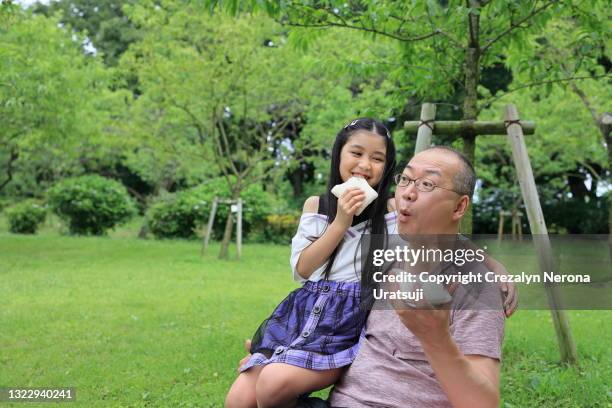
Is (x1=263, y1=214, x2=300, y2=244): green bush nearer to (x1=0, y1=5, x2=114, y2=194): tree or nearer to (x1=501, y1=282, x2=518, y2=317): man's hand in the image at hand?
(x1=0, y1=5, x2=114, y2=194): tree

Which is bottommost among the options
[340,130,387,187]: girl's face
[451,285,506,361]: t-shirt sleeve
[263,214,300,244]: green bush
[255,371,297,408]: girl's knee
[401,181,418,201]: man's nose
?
[263,214,300,244]: green bush

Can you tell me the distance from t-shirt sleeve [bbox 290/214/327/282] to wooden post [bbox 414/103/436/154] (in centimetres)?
140

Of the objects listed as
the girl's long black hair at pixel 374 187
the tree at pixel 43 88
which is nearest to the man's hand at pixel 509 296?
the girl's long black hair at pixel 374 187

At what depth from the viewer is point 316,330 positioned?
2125 mm

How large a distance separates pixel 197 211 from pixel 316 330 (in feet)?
48.3

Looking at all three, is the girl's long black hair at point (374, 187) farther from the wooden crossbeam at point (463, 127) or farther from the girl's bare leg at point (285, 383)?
the wooden crossbeam at point (463, 127)

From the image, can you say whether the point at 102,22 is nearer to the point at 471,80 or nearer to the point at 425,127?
the point at 471,80

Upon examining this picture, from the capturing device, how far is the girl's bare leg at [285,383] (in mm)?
2006

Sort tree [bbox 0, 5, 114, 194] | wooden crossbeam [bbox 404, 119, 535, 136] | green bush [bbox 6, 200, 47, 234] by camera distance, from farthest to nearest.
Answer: green bush [bbox 6, 200, 47, 234]
tree [bbox 0, 5, 114, 194]
wooden crossbeam [bbox 404, 119, 535, 136]

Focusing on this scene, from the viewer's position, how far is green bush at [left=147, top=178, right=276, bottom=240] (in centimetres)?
1662

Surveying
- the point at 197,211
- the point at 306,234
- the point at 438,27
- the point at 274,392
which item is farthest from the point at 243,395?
the point at 197,211

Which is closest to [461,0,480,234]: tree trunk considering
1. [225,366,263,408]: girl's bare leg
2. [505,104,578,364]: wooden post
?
[505,104,578,364]: wooden post

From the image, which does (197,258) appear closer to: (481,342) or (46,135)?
(46,135)

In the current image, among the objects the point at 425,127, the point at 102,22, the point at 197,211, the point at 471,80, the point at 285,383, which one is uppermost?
the point at 102,22
